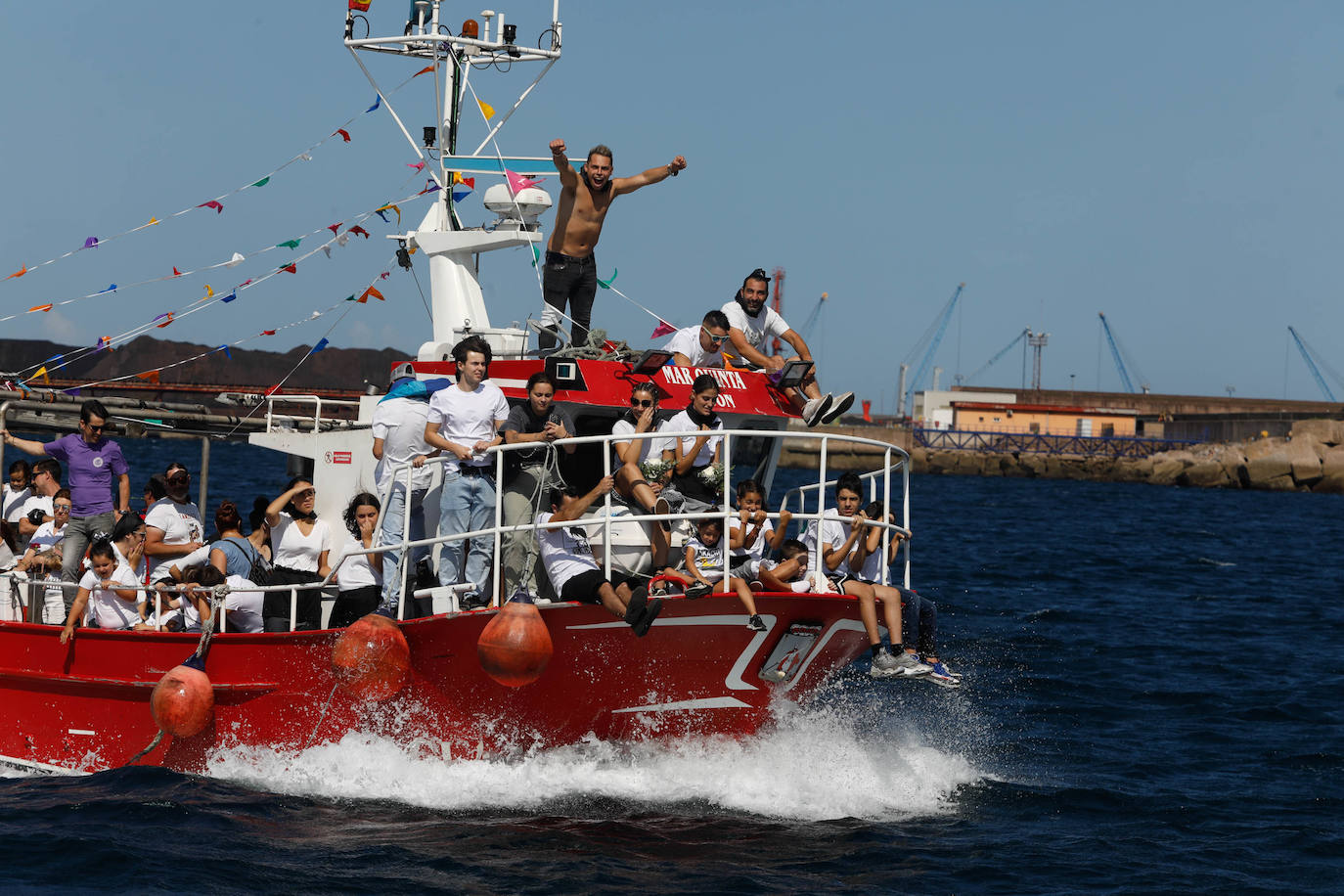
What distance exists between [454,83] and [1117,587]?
16892 millimetres

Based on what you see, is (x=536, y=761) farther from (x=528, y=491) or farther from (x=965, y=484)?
(x=965, y=484)

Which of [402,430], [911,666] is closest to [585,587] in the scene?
[402,430]

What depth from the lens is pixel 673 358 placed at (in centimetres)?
1100

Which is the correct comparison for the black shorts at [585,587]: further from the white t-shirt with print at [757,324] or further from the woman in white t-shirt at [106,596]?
the woman in white t-shirt at [106,596]

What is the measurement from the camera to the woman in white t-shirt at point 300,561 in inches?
412

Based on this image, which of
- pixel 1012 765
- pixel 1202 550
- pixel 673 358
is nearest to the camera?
pixel 673 358

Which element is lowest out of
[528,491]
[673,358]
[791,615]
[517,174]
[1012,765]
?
[1012,765]

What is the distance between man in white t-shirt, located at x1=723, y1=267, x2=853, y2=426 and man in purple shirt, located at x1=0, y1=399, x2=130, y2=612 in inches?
207

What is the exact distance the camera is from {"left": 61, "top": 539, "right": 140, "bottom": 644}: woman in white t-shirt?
1045 centimetres

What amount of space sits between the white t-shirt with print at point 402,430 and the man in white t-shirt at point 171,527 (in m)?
1.92

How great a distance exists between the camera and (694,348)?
1121 cm

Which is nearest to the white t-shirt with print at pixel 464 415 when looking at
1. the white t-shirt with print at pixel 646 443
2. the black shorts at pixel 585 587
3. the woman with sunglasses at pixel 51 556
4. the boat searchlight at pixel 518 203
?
the white t-shirt with print at pixel 646 443

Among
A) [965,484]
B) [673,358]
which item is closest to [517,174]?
[673,358]

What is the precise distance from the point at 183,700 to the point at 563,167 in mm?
5052
